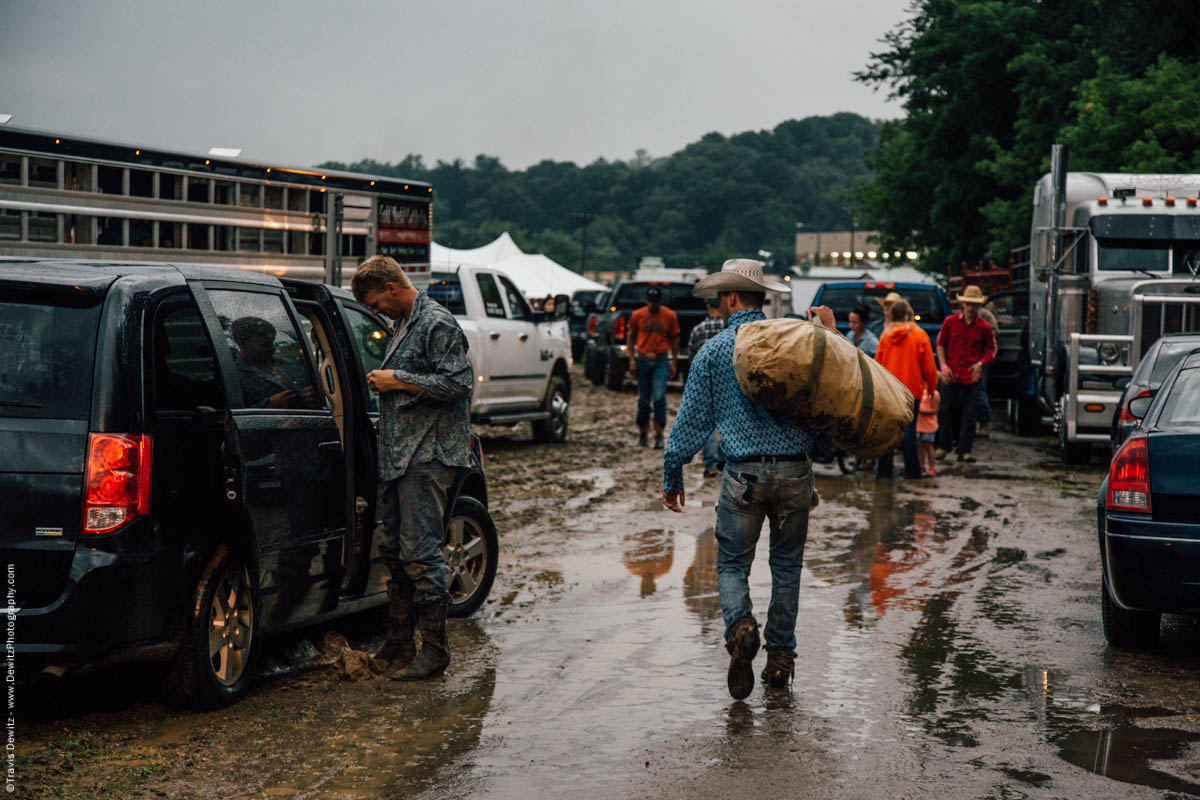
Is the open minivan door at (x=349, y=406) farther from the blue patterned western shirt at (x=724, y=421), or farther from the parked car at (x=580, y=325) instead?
the parked car at (x=580, y=325)

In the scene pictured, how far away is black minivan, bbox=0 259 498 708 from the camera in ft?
17.4

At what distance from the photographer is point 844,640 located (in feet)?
24.5

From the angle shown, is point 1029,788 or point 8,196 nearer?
point 1029,788

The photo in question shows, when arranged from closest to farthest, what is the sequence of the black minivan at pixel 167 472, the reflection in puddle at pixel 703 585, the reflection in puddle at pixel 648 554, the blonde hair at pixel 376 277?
the black minivan at pixel 167 472
the blonde hair at pixel 376 277
the reflection in puddle at pixel 703 585
the reflection in puddle at pixel 648 554

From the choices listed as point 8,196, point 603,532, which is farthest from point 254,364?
point 603,532

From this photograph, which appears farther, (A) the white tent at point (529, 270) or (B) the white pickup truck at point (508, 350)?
(A) the white tent at point (529, 270)

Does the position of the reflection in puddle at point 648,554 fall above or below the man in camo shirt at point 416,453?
below

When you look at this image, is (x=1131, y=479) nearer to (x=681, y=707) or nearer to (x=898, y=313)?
(x=681, y=707)

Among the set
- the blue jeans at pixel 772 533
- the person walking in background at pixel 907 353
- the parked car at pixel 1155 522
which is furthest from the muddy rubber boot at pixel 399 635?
the person walking in background at pixel 907 353

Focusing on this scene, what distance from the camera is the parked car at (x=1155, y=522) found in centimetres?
672

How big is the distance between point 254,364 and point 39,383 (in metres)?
1.06

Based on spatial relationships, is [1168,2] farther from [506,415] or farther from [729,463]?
[729,463]

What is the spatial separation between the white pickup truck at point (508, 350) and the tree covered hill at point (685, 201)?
321ft

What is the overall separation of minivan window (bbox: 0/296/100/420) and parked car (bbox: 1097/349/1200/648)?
4605 mm
